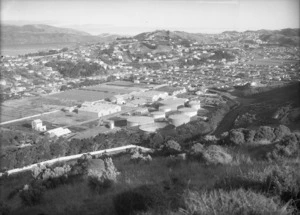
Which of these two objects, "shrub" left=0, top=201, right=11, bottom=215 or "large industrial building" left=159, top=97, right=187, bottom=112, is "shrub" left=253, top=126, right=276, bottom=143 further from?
"large industrial building" left=159, top=97, right=187, bottom=112

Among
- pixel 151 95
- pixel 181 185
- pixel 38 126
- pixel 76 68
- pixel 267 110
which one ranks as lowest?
pixel 38 126

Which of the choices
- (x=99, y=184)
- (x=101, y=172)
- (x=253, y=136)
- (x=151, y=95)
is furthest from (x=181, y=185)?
(x=151, y=95)

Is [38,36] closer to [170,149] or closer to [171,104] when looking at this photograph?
[171,104]

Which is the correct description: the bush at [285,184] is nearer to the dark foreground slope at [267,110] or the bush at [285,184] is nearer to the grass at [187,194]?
the grass at [187,194]

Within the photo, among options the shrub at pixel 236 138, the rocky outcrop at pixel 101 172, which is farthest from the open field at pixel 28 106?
the shrub at pixel 236 138

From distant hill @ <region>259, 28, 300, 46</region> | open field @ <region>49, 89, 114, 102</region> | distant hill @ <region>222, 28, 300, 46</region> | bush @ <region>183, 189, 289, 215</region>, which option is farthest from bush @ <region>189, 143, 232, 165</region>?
distant hill @ <region>259, 28, 300, 46</region>

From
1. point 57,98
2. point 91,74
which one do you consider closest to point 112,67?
point 91,74
